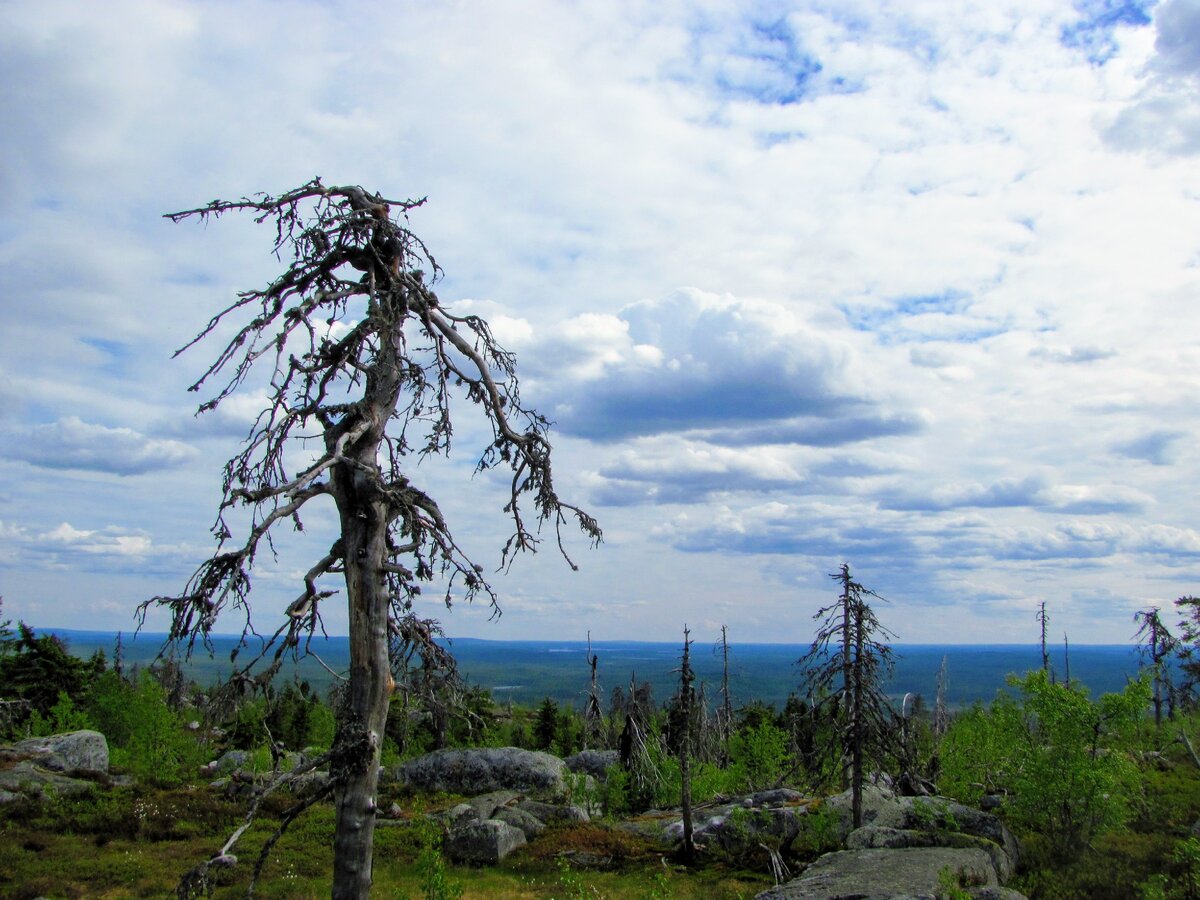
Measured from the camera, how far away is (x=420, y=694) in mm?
8281

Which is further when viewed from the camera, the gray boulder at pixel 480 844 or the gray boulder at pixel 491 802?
the gray boulder at pixel 491 802

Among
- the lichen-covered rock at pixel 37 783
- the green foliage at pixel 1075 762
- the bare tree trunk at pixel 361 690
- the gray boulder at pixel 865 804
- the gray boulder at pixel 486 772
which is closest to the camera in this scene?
the bare tree trunk at pixel 361 690

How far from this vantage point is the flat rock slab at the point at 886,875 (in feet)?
51.0

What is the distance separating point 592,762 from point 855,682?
24472 mm

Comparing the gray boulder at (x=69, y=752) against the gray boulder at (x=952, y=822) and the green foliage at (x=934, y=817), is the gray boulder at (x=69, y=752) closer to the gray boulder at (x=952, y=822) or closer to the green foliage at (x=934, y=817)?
the gray boulder at (x=952, y=822)

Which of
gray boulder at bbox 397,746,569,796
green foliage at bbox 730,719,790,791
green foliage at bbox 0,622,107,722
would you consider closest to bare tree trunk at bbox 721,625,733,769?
green foliage at bbox 730,719,790,791

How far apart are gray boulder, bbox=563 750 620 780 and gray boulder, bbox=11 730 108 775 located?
21.5 metres

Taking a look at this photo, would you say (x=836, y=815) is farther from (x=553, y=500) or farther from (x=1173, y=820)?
(x=553, y=500)

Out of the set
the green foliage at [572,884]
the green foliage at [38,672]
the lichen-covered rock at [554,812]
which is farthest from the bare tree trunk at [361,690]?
→ the green foliage at [38,672]

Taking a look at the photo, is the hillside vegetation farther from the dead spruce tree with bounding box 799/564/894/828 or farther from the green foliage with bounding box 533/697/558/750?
the green foliage with bounding box 533/697/558/750

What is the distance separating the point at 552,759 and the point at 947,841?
2174 cm

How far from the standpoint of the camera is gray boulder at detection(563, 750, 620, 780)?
1684 inches

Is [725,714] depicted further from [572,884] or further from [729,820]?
[572,884]

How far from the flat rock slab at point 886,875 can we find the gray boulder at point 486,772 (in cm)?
2009
